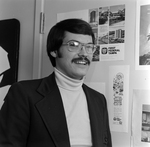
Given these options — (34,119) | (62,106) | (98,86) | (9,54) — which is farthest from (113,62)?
(9,54)

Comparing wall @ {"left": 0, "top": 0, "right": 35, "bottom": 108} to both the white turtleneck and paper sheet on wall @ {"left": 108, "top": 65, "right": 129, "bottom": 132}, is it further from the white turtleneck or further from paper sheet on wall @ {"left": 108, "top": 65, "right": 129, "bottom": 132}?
paper sheet on wall @ {"left": 108, "top": 65, "right": 129, "bottom": 132}

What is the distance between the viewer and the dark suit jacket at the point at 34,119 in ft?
3.37

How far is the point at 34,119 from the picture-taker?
3.42ft

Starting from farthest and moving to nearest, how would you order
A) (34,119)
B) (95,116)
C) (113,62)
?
1. (113,62)
2. (95,116)
3. (34,119)

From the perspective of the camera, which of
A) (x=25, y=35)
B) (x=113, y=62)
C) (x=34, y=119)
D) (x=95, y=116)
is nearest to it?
(x=34, y=119)

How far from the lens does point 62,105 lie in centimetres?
110

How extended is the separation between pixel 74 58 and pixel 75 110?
0.82ft

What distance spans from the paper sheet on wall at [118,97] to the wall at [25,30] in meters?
0.53

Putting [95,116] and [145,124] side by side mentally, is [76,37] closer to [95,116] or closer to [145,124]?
[95,116]

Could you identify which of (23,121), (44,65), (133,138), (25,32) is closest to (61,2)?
(25,32)

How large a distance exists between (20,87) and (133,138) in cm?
62

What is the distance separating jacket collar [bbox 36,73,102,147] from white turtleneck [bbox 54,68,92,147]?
3cm

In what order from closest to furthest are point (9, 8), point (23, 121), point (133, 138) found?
point (23, 121) < point (133, 138) < point (9, 8)

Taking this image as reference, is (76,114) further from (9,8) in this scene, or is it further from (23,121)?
(9,8)
